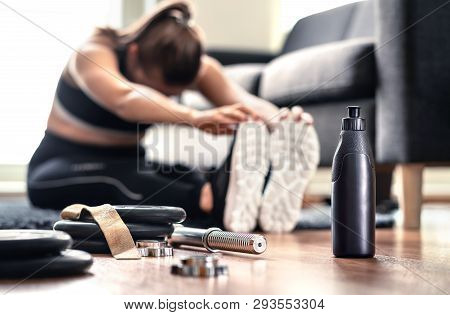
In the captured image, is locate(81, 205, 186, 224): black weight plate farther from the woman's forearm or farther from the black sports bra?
the black sports bra

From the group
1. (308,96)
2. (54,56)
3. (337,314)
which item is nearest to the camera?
(337,314)

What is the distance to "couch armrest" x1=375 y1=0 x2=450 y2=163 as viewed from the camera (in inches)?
70.7

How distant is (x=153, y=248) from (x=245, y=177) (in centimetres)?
60

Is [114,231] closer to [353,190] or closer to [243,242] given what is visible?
[243,242]

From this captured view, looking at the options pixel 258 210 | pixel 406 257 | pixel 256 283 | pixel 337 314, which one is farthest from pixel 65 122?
pixel 337 314

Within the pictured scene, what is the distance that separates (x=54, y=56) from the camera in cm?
357

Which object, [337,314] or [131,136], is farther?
[131,136]

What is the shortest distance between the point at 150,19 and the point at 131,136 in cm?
34

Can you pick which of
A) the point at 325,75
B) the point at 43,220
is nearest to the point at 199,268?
the point at 43,220

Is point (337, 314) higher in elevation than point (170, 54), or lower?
lower

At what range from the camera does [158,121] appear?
1747mm

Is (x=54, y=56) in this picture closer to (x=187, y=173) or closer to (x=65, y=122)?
(x=65, y=122)

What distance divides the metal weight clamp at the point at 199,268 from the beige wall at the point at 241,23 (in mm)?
3122

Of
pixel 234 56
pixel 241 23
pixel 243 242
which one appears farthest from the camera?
pixel 241 23
